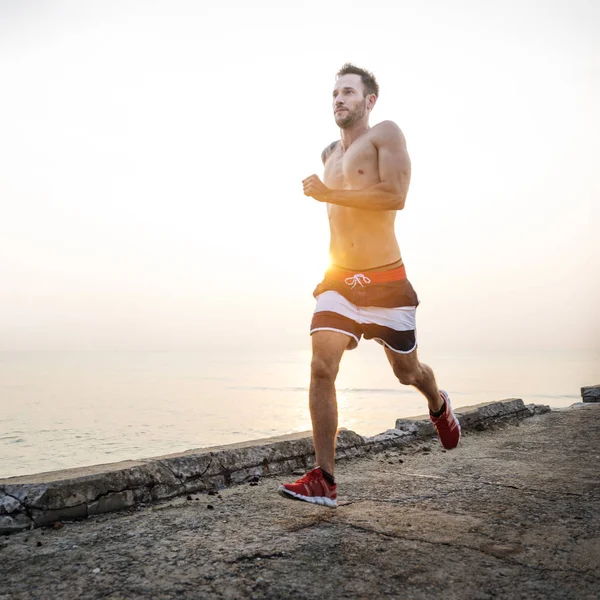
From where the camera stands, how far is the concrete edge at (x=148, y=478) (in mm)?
2527

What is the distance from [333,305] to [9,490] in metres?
1.84

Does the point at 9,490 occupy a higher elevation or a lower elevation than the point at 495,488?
higher

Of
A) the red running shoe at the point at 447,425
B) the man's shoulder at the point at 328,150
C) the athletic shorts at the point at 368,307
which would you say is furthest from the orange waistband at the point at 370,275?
the red running shoe at the point at 447,425

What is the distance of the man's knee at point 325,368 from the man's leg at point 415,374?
0.50 meters

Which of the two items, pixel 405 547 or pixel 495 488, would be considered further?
pixel 495 488

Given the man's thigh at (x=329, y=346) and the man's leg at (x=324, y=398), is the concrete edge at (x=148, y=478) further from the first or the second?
the man's thigh at (x=329, y=346)

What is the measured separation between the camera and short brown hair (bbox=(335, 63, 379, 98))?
358cm

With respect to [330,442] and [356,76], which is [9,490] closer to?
[330,442]

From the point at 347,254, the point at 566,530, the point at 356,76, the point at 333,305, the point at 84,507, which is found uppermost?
the point at 356,76

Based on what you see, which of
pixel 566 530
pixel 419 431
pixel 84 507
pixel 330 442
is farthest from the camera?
pixel 419 431

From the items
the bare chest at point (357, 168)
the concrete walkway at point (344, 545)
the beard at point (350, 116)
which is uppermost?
the beard at point (350, 116)

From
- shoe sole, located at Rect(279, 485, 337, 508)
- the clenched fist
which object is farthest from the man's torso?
shoe sole, located at Rect(279, 485, 337, 508)

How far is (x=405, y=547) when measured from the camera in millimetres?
2203

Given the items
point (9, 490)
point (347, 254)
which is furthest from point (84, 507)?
point (347, 254)
